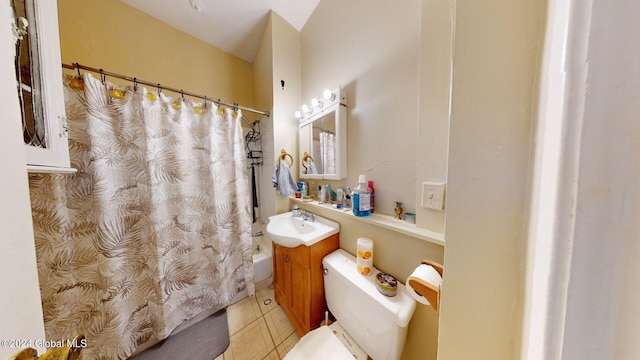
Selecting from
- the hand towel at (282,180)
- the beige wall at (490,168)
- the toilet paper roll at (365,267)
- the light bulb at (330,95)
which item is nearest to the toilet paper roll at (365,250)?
the toilet paper roll at (365,267)

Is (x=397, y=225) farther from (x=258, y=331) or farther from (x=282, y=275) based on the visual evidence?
(x=258, y=331)

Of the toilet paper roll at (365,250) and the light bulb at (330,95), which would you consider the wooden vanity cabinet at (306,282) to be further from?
the light bulb at (330,95)

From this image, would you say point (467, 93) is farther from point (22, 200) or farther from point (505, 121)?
point (22, 200)

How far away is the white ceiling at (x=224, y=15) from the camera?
136 centimetres

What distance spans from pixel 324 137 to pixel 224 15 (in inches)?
52.6

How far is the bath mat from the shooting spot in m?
1.10

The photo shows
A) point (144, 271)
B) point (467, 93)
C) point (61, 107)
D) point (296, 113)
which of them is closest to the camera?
point (467, 93)

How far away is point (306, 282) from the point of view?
1030 mm

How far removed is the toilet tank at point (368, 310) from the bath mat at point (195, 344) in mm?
826

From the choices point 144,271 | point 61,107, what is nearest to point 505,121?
point 61,107

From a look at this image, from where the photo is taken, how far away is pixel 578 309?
157 mm

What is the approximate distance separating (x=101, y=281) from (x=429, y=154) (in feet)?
6.11

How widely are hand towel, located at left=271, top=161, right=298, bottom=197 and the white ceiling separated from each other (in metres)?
1.24

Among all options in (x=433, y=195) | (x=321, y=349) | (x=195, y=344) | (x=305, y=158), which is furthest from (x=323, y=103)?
(x=195, y=344)
